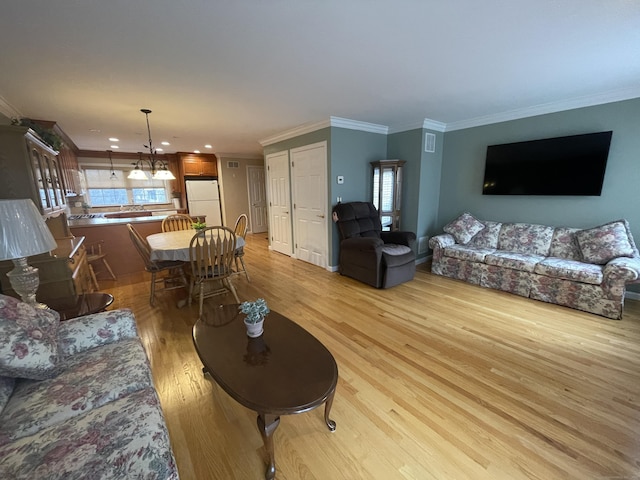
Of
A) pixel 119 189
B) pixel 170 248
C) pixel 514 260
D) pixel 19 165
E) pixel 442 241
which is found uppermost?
pixel 19 165

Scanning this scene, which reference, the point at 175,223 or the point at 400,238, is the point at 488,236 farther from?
the point at 175,223

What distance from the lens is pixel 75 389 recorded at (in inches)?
47.9

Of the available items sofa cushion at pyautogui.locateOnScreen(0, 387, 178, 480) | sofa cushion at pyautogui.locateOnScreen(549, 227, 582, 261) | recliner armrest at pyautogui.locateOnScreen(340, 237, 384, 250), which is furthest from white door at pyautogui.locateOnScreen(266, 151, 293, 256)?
sofa cushion at pyautogui.locateOnScreen(0, 387, 178, 480)

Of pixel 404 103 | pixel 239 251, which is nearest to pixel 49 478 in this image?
pixel 239 251

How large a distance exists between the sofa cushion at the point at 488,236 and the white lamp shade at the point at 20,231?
4633mm

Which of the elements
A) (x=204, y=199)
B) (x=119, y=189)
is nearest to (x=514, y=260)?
(x=204, y=199)

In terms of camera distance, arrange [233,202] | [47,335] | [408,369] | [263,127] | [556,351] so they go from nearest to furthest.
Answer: [47,335]
[408,369]
[556,351]
[263,127]
[233,202]

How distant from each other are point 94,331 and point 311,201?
3.28 metres

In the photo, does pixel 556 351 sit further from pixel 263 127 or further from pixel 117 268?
pixel 117 268

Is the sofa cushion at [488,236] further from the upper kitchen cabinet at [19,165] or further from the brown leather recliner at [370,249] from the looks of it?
the upper kitchen cabinet at [19,165]

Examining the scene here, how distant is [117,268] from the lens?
418 centimetres

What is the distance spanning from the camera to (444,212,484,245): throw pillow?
3.97 meters

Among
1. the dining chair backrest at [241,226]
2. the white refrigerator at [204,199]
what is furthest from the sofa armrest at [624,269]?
the white refrigerator at [204,199]

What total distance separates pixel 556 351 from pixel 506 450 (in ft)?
4.23
